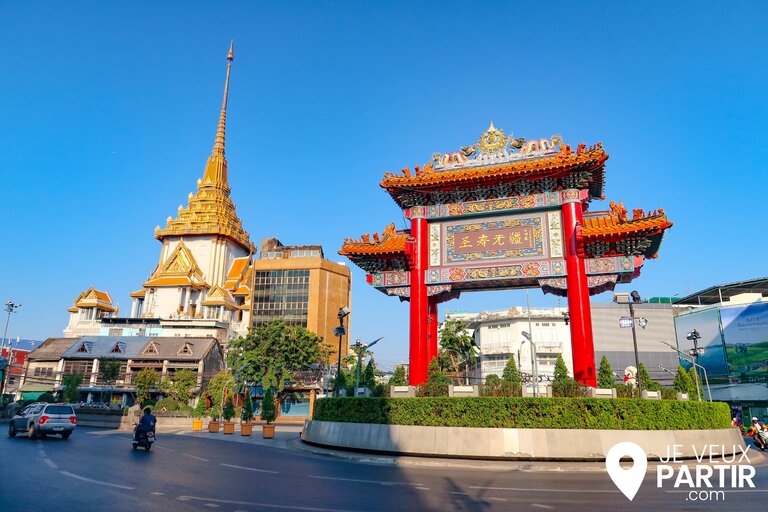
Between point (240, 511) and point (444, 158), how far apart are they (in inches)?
756

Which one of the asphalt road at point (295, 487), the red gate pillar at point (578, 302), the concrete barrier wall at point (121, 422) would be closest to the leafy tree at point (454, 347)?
the concrete barrier wall at point (121, 422)

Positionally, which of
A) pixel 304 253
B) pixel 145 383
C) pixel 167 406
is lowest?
pixel 167 406

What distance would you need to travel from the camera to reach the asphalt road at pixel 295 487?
29.3 ft

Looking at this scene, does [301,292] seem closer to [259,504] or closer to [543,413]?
[543,413]

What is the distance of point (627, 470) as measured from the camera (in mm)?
14438

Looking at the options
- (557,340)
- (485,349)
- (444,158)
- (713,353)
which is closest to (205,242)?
(485,349)

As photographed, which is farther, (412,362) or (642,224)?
(412,362)

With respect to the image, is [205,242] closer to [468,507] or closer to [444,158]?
[444,158]

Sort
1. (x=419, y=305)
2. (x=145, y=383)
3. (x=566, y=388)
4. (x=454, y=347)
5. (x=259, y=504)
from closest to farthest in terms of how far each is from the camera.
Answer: (x=259, y=504), (x=566, y=388), (x=419, y=305), (x=454, y=347), (x=145, y=383)

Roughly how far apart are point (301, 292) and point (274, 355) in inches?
1078

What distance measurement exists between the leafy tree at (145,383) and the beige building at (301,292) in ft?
80.4

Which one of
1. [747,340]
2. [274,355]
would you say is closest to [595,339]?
[747,340]

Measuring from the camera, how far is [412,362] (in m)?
22.2

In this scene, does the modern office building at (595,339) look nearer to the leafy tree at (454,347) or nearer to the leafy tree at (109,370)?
the leafy tree at (454,347)
